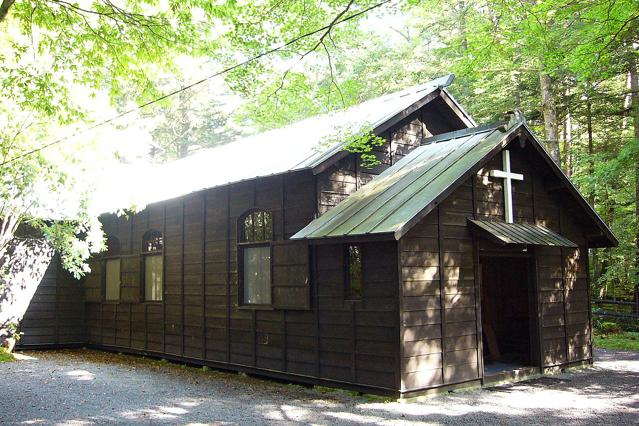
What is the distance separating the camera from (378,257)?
8.87 m

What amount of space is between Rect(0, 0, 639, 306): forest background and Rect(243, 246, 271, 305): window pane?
2.47 metres

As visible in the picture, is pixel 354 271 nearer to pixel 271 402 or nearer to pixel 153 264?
pixel 271 402

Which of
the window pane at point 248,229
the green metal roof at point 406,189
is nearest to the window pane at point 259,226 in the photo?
the window pane at point 248,229

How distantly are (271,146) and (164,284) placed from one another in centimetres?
388

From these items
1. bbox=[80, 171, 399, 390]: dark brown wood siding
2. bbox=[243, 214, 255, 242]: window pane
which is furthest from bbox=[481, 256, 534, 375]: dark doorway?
bbox=[243, 214, 255, 242]: window pane

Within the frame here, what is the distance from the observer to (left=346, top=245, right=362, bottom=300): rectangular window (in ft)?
30.6

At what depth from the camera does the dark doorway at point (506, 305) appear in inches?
475

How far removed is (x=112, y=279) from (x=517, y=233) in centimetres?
1058

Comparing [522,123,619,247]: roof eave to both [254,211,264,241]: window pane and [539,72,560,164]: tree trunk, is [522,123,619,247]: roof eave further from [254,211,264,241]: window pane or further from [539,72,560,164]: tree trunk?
[539,72,560,164]: tree trunk

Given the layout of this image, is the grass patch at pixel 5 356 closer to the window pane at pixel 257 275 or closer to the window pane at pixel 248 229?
the window pane at pixel 257 275

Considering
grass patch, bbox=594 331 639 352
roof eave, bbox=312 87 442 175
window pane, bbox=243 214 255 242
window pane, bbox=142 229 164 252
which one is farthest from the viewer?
grass patch, bbox=594 331 639 352

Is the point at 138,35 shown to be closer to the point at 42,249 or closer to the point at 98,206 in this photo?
the point at 98,206

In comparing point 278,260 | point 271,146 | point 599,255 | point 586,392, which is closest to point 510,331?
point 586,392

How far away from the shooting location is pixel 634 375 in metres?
10.5
